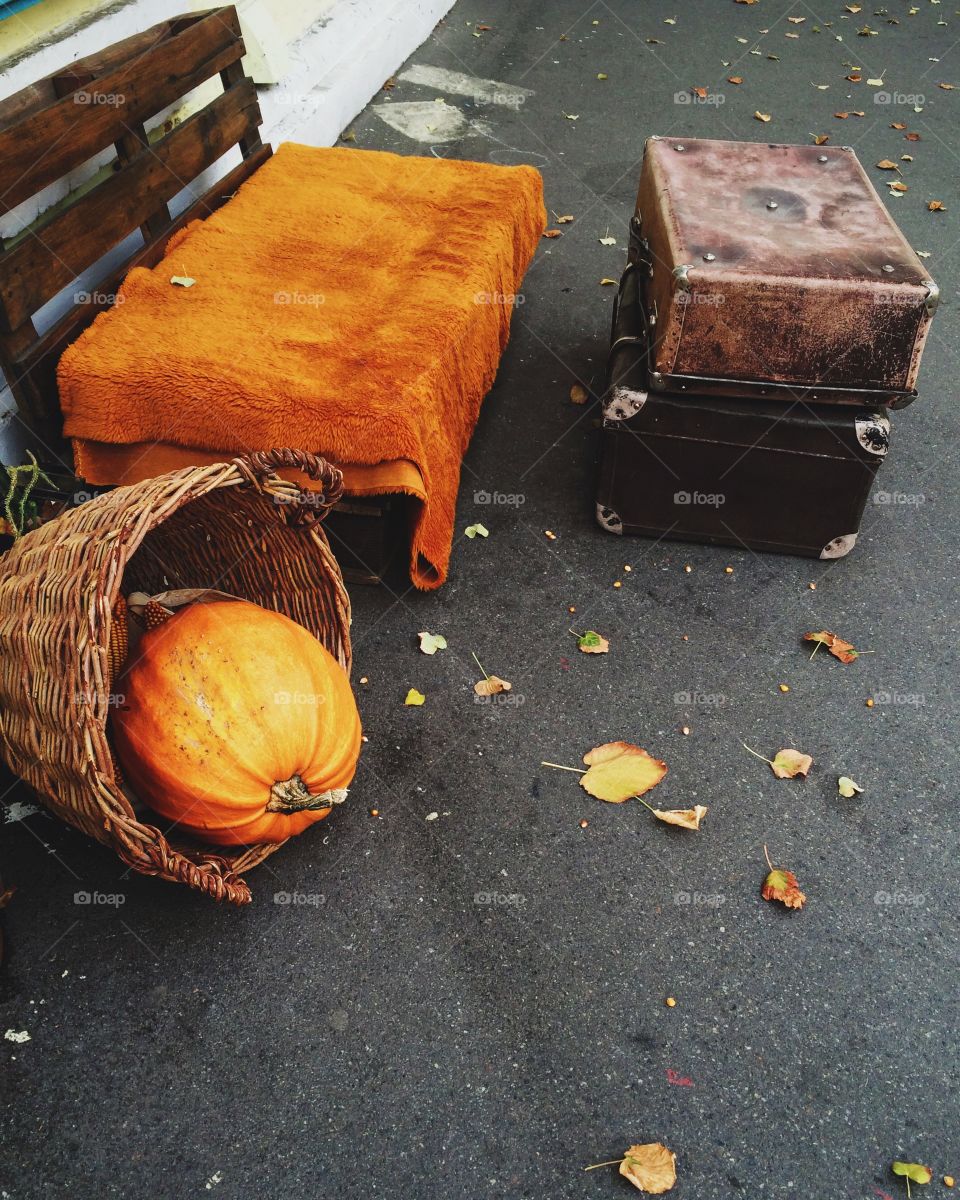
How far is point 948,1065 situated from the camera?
81.3 inches

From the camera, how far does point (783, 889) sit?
2355mm

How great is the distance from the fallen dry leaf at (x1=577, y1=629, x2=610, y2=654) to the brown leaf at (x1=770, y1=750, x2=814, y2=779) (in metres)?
0.63

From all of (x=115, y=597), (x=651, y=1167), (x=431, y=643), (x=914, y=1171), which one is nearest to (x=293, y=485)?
(x=115, y=597)

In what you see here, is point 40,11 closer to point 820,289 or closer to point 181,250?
point 181,250

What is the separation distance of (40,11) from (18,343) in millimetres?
1328

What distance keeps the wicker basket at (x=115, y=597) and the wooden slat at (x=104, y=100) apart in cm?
122

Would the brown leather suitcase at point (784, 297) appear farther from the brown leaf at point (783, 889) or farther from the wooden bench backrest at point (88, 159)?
the wooden bench backrest at point (88, 159)

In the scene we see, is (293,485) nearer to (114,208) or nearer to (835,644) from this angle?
(114,208)

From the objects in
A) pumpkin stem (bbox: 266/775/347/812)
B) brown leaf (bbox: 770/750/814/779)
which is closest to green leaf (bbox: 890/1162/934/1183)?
brown leaf (bbox: 770/750/814/779)

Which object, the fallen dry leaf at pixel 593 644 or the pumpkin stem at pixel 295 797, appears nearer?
the pumpkin stem at pixel 295 797

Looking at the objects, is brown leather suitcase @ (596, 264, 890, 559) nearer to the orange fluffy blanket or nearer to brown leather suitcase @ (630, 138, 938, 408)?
brown leather suitcase @ (630, 138, 938, 408)

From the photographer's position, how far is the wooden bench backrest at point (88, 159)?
280 cm

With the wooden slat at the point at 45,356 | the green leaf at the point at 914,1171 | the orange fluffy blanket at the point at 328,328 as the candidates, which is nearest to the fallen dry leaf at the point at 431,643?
the orange fluffy blanket at the point at 328,328

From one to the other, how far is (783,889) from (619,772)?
0.53 m
